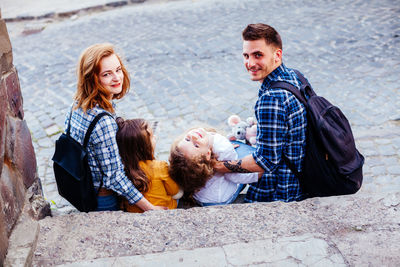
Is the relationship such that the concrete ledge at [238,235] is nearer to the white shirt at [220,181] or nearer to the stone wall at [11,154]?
the stone wall at [11,154]

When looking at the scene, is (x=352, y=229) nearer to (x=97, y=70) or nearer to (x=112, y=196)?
(x=112, y=196)

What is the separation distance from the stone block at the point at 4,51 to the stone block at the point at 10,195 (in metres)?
0.56

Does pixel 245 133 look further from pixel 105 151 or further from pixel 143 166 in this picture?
pixel 105 151

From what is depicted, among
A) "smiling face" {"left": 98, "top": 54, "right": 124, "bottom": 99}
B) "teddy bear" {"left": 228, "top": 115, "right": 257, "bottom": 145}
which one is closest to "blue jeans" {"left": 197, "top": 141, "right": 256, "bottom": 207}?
"teddy bear" {"left": 228, "top": 115, "right": 257, "bottom": 145}

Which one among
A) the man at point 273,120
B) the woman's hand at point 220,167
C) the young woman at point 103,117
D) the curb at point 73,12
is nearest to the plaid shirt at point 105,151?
the young woman at point 103,117

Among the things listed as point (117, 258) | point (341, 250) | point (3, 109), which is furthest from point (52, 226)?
point (341, 250)

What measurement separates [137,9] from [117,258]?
9.23m

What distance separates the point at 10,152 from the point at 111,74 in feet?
2.83

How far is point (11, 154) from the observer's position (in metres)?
2.36

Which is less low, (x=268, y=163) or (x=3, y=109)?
(x=3, y=109)

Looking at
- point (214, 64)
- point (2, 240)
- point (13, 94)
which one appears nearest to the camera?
point (2, 240)

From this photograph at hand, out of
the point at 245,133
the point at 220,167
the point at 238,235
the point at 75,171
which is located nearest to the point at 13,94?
the point at 75,171

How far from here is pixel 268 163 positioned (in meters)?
2.77

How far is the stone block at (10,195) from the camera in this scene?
7.20 feet
